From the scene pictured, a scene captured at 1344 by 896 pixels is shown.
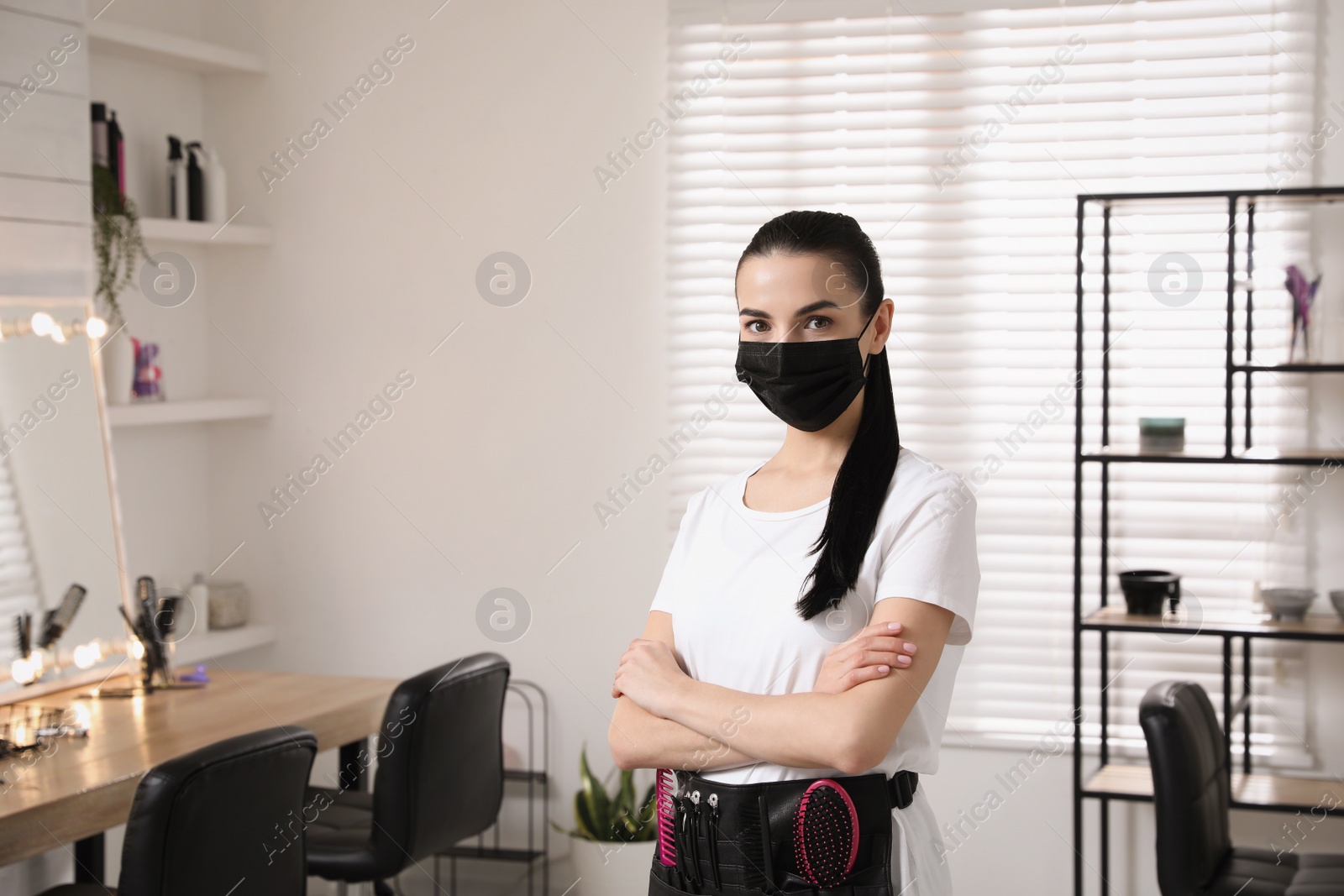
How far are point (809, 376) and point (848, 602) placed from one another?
0.94 ft

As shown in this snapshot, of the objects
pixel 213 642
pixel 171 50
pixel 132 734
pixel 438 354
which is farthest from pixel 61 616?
pixel 171 50

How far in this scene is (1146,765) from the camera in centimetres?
304

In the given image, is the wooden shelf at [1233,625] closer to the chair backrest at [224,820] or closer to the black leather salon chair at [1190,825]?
the black leather salon chair at [1190,825]

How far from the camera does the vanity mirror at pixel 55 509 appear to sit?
282 cm

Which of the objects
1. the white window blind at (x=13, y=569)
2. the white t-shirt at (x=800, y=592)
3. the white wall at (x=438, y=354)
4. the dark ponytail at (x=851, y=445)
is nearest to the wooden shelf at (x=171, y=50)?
the white wall at (x=438, y=354)

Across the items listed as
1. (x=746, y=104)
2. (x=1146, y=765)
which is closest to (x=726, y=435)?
(x=746, y=104)

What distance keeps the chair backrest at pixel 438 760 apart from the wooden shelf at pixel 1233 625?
1439 mm

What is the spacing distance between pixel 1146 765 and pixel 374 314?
248 centimetres

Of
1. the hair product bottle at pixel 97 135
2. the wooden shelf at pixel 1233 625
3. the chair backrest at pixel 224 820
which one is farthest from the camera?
the hair product bottle at pixel 97 135

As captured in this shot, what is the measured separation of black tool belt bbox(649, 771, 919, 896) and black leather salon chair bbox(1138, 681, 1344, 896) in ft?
4.10

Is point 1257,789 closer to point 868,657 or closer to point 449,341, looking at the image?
point 868,657

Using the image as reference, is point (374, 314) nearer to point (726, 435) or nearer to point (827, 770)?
point (726, 435)

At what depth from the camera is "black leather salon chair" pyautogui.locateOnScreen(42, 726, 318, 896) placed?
6.42 ft

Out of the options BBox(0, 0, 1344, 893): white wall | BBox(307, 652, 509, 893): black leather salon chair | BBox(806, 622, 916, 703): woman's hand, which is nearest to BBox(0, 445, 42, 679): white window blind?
BBox(0, 0, 1344, 893): white wall
